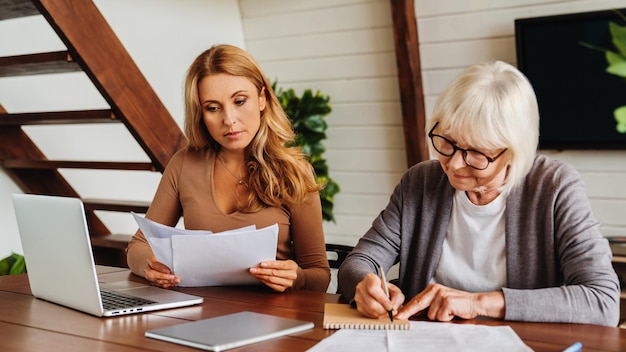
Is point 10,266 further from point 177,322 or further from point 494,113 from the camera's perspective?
point 494,113

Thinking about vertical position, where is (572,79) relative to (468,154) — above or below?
above

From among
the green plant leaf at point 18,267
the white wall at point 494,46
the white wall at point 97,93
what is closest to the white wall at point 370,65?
the white wall at point 494,46

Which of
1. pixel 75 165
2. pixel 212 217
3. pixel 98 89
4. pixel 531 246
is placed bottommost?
pixel 531 246

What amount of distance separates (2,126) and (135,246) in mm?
1534

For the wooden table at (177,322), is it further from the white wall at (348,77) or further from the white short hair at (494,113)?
the white wall at (348,77)

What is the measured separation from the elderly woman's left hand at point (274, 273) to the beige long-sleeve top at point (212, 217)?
233 millimetres

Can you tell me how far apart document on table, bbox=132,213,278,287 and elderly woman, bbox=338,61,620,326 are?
221 millimetres

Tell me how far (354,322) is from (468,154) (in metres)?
0.46

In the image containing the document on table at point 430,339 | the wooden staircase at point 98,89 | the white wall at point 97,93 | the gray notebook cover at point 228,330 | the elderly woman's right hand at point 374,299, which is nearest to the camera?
the document on table at point 430,339

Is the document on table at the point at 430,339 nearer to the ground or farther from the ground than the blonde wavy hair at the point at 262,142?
nearer to the ground

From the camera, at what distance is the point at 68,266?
1.88 meters

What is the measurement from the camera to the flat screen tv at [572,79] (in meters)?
3.77

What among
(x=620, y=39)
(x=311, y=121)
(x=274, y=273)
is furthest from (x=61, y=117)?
(x=620, y=39)

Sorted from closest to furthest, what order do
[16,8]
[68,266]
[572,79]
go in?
[68,266]
[16,8]
[572,79]
